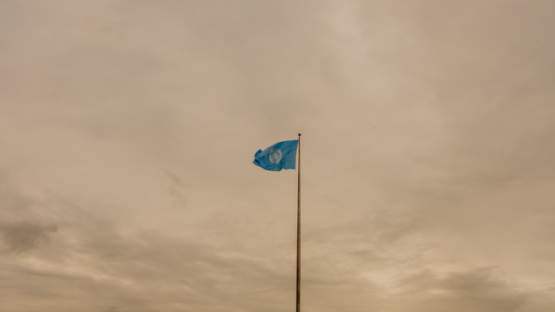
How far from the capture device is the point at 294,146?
49844mm

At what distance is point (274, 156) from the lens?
4972 centimetres

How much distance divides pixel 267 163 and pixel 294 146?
402cm

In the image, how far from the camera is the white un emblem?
163 feet

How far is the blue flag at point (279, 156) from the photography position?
4972 cm

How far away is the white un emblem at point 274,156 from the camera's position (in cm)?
4972

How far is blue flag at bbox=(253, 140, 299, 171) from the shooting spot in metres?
49.7

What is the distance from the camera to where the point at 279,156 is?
4969 centimetres

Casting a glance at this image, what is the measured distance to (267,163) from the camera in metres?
49.9

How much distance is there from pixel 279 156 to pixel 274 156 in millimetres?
629
